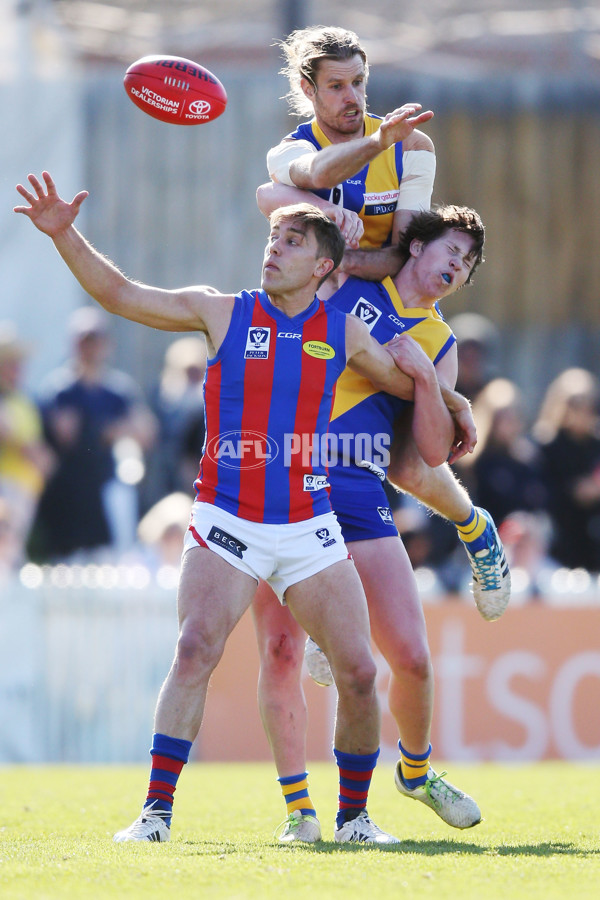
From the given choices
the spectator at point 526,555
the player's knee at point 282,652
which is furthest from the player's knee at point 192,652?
the spectator at point 526,555

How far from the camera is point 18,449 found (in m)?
10.7

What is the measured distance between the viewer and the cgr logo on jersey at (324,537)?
Result: 521 centimetres

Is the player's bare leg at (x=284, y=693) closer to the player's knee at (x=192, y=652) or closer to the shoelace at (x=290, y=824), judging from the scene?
the shoelace at (x=290, y=824)

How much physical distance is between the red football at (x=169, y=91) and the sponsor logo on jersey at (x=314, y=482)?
1.61 m

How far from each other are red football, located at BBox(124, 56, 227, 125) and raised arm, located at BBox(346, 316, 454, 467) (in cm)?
116

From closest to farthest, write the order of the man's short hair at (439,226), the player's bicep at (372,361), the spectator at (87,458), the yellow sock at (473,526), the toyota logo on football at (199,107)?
the player's bicep at (372,361) < the toyota logo on football at (199,107) < the man's short hair at (439,226) < the yellow sock at (473,526) < the spectator at (87,458)

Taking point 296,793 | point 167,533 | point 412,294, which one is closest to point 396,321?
point 412,294

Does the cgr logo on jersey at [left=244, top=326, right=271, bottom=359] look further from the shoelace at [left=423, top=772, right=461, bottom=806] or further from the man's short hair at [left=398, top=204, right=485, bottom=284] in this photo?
the shoelace at [left=423, top=772, right=461, bottom=806]

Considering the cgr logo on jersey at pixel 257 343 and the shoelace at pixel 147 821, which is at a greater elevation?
the cgr logo on jersey at pixel 257 343

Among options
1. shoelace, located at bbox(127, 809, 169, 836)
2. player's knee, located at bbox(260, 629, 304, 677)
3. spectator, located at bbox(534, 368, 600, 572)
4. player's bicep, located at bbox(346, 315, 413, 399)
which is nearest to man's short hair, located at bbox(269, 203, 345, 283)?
player's bicep, located at bbox(346, 315, 413, 399)

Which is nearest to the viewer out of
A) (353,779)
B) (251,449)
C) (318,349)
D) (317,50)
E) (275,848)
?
(275,848)

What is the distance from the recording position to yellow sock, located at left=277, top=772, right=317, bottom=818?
5594 mm

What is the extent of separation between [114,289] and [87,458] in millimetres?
5406

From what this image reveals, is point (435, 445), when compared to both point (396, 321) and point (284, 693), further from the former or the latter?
point (284, 693)
